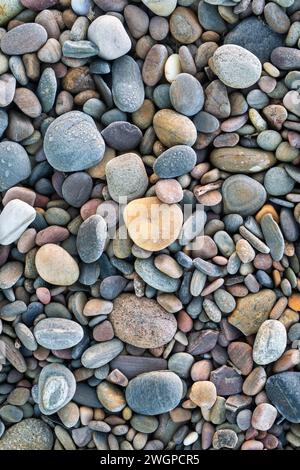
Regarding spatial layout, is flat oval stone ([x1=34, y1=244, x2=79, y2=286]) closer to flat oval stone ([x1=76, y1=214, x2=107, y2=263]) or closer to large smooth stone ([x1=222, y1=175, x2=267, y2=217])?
flat oval stone ([x1=76, y1=214, x2=107, y2=263])

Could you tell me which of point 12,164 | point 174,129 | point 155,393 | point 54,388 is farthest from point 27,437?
point 174,129

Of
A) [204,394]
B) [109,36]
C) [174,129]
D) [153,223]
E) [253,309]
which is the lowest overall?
[204,394]

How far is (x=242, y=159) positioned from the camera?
0.92m

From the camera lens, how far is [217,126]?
0.92 meters

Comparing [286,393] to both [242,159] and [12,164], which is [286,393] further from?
[12,164]

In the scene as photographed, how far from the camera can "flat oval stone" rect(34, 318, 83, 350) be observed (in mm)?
892

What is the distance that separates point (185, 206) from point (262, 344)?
257 millimetres

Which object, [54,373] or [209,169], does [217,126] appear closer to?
[209,169]

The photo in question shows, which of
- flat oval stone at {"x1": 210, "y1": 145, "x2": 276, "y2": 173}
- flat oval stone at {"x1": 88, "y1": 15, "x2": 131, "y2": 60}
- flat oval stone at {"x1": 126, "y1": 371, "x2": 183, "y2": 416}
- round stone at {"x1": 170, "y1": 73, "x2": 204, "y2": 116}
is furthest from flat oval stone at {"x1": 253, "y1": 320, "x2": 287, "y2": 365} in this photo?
flat oval stone at {"x1": 88, "y1": 15, "x2": 131, "y2": 60}

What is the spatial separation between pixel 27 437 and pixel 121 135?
20.8 inches

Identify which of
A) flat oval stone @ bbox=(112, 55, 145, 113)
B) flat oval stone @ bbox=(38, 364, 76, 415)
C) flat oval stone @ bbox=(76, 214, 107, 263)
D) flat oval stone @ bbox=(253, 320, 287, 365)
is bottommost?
flat oval stone @ bbox=(38, 364, 76, 415)

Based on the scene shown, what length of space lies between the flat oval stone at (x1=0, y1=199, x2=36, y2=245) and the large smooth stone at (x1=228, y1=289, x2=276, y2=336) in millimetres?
371
